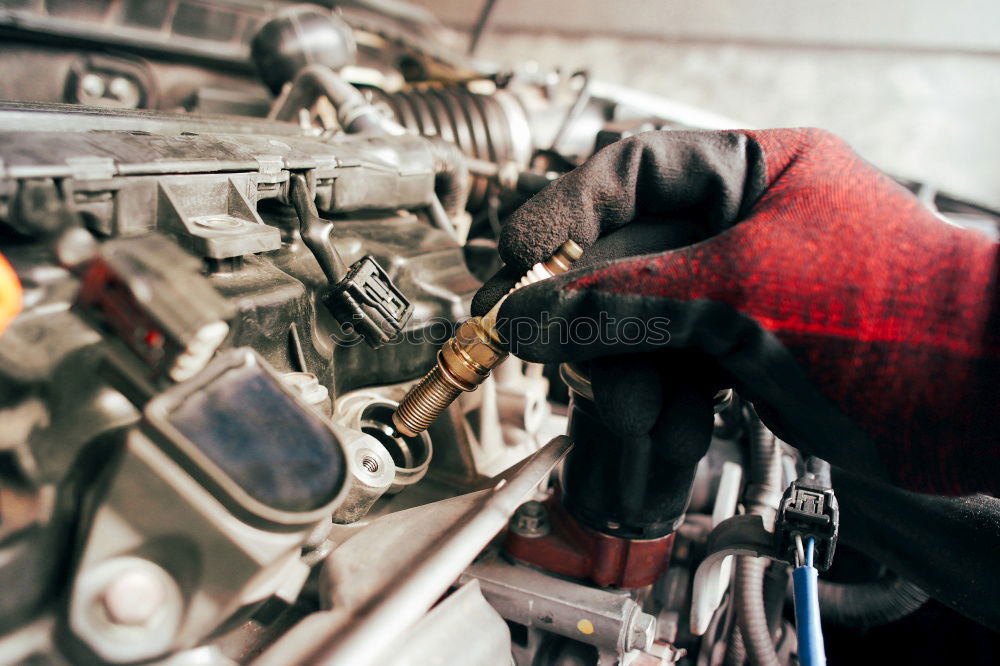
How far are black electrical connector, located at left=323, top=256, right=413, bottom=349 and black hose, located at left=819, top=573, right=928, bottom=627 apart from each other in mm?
967

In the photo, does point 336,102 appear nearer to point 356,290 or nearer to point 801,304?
point 356,290

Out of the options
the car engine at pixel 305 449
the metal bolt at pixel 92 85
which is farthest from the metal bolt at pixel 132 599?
the metal bolt at pixel 92 85

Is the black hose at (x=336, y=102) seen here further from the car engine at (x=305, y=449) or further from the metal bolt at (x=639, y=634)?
the metal bolt at (x=639, y=634)

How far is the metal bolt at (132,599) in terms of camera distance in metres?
0.42

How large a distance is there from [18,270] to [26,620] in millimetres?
265

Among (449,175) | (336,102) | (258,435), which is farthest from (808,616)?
(336,102)

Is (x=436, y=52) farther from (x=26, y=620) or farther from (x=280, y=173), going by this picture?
(x=26, y=620)

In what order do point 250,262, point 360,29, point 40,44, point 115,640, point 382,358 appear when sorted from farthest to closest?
point 360,29 → point 40,44 → point 382,358 → point 250,262 → point 115,640

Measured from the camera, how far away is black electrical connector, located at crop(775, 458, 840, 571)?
66cm

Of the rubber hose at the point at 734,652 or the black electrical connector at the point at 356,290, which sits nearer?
the black electrical connector at the point at 356,290

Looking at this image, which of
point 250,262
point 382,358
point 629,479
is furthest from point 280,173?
point 629,479

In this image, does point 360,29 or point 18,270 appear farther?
point 360,29

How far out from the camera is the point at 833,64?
10.6 feet

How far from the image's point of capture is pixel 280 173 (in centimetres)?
75
